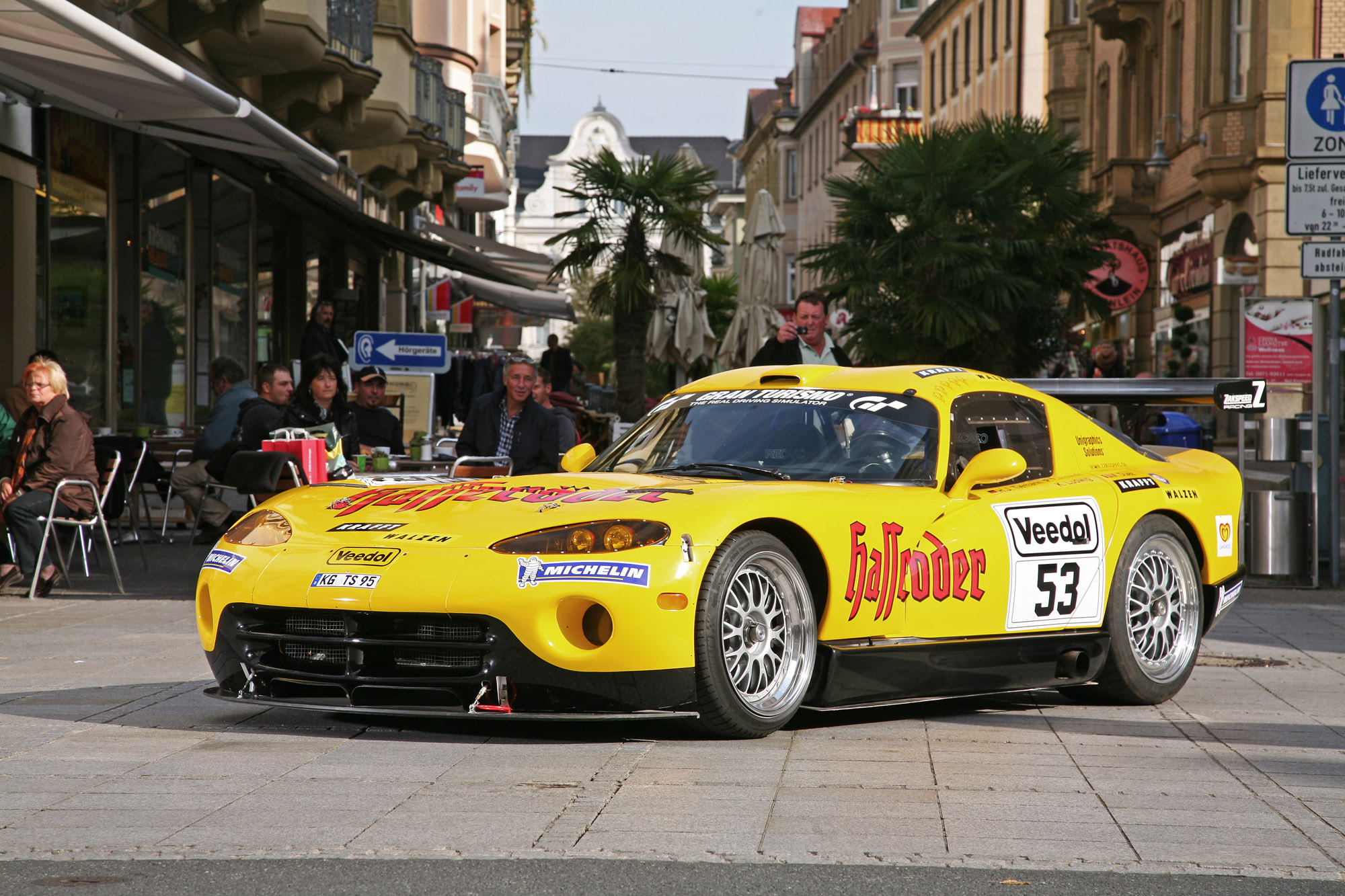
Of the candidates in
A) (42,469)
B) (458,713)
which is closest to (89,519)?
(42,469)

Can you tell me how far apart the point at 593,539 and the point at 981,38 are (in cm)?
5640

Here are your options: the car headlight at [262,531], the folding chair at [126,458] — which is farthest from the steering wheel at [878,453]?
the folding chair at [126,458]

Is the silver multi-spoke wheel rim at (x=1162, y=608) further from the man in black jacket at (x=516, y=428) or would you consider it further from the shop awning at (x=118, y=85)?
the shop awning at (x=118, y=85)

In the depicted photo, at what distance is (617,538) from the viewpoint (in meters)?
5.54

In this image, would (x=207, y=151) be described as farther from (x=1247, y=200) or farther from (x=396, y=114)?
(x=1247, y=200)

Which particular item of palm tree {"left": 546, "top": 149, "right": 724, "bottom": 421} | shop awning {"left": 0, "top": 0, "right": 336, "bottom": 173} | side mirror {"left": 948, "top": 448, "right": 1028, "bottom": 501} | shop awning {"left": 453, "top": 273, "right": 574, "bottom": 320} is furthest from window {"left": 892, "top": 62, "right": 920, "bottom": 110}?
side mirror {"left": 948, "top": 448, "right": 1028, "bottom": 501}

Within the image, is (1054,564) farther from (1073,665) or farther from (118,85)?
(118,85)

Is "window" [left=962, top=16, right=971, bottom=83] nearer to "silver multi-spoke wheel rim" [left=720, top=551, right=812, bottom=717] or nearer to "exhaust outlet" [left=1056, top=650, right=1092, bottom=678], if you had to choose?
"exhaust outlet" [left=1056, top=650, right=1092, bottom=678]

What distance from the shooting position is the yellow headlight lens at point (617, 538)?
18.1ft

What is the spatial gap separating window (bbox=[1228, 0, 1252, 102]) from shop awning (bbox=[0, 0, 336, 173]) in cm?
1974

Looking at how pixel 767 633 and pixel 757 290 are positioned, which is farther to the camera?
pixel 757 290

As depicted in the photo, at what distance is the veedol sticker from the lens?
756 centimetres

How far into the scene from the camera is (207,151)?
733 inches

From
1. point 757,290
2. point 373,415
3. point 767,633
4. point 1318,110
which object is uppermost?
point 1318,110
